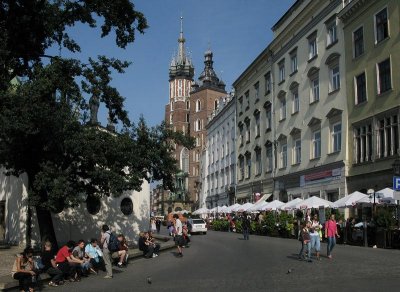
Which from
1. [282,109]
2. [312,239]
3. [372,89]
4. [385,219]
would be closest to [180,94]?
[282,109]

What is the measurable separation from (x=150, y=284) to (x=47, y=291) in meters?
2.68

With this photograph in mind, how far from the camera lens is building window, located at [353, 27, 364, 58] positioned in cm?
3441

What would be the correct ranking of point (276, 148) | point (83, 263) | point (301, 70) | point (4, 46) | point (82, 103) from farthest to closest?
1. point (276, 148)
2. point (301, 70)
3. point (82, 103)
4. point (4, 46)
5. point (83, 263)

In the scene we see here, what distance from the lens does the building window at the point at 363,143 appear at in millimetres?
33344

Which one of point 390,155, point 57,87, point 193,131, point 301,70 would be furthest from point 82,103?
point 193,131

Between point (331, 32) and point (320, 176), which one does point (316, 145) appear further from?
point (331, 32)

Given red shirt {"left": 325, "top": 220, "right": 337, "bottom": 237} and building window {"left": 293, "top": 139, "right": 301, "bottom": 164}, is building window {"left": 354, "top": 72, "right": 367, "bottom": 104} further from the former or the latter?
red shirt {"left": 325, "top": 220, "right": 337, "bottom": 237}

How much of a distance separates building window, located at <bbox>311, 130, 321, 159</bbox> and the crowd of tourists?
74.2 feet

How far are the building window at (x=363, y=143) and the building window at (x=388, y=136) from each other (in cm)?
116

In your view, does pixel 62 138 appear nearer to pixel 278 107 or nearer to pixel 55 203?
pixel 55 203

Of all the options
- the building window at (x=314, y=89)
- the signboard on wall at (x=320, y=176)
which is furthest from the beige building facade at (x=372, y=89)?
the building window at (x=314, y=89)

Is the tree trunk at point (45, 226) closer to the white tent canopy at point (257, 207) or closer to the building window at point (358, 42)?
the building window at point (358, 42)

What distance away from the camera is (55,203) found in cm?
2083

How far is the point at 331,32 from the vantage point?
38.8 meters
